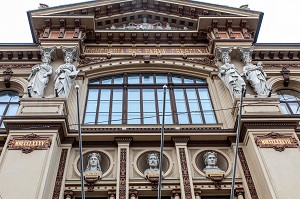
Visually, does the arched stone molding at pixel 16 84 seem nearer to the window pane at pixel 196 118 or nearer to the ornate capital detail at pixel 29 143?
the ornate capital detail at pixel 29 143

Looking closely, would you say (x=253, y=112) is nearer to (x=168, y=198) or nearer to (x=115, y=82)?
(x=168, y=198)

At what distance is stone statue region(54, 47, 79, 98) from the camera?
17.1 meters

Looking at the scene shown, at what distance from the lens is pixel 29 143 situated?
1420 cm

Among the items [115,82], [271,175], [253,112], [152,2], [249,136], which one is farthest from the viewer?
[152,2]

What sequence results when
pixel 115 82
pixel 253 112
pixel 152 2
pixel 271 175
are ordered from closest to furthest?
1. pixel 271 175
2. pixel 253 112
3. pixel 115 82
4. pixel 152 2

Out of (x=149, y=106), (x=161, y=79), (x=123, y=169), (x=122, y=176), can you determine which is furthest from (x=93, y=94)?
(x=122, y=176)

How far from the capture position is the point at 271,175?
13.2m

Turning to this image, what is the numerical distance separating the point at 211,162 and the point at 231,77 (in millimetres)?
4721

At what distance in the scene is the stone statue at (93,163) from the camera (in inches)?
568

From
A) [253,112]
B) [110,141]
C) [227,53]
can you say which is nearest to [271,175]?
[253,112]

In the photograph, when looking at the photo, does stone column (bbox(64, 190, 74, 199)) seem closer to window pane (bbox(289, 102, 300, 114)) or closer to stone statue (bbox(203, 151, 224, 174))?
stone statue (bbox(203, 151, 224, 174))

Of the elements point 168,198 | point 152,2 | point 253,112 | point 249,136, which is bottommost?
point 168,198

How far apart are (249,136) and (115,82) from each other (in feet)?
25.0

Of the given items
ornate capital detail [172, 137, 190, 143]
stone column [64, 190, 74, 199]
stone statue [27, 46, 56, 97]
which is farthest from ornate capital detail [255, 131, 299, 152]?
stone statue [27, 46, 56, 97]
